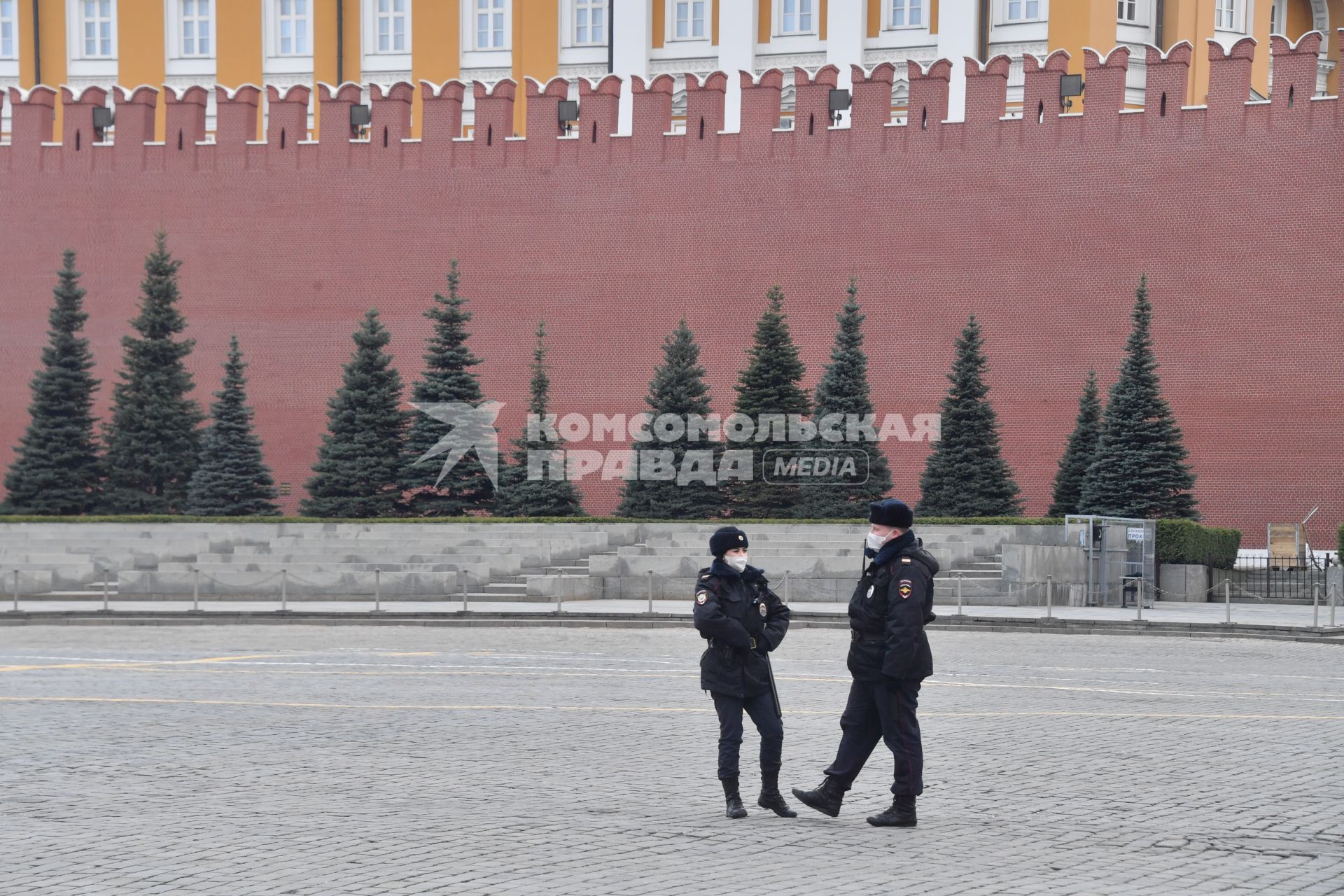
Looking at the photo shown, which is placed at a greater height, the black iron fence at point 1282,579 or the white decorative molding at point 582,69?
the white decorative molding at point 582,69

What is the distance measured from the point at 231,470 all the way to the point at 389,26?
12518mm

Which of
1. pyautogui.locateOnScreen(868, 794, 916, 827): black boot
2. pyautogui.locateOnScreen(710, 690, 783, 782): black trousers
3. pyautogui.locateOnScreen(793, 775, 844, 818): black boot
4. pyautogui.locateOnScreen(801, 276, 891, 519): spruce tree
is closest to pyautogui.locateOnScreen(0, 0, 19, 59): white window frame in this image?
pyautogui.locateOnScreen(801, 276, 891, 519): spruce tree

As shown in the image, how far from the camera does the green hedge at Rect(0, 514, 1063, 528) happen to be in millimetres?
23234

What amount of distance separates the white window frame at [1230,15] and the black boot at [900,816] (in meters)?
28.6

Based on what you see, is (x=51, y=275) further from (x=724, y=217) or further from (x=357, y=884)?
(x=357, y=884)

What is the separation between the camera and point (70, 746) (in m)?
8.30

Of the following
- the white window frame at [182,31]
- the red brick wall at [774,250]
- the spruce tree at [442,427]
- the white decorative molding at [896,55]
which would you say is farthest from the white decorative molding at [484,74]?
the spruce tree at [442,427]

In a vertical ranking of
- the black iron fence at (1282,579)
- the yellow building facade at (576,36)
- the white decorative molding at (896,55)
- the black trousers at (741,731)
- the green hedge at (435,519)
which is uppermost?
the yellow building facade at (576,36)

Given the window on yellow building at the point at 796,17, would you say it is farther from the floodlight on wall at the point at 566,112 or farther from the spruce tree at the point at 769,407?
the spruce tree at the point at 769,407

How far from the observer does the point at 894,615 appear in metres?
6.45

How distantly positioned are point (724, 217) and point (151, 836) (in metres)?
21.2

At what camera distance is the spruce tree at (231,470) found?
85.8 ft

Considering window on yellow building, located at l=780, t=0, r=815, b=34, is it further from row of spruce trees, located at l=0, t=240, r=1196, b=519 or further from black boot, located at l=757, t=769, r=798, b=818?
black boot, located at l=757, t=769, r=798, b=818

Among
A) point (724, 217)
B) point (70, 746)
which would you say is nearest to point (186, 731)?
point (70, 746)
